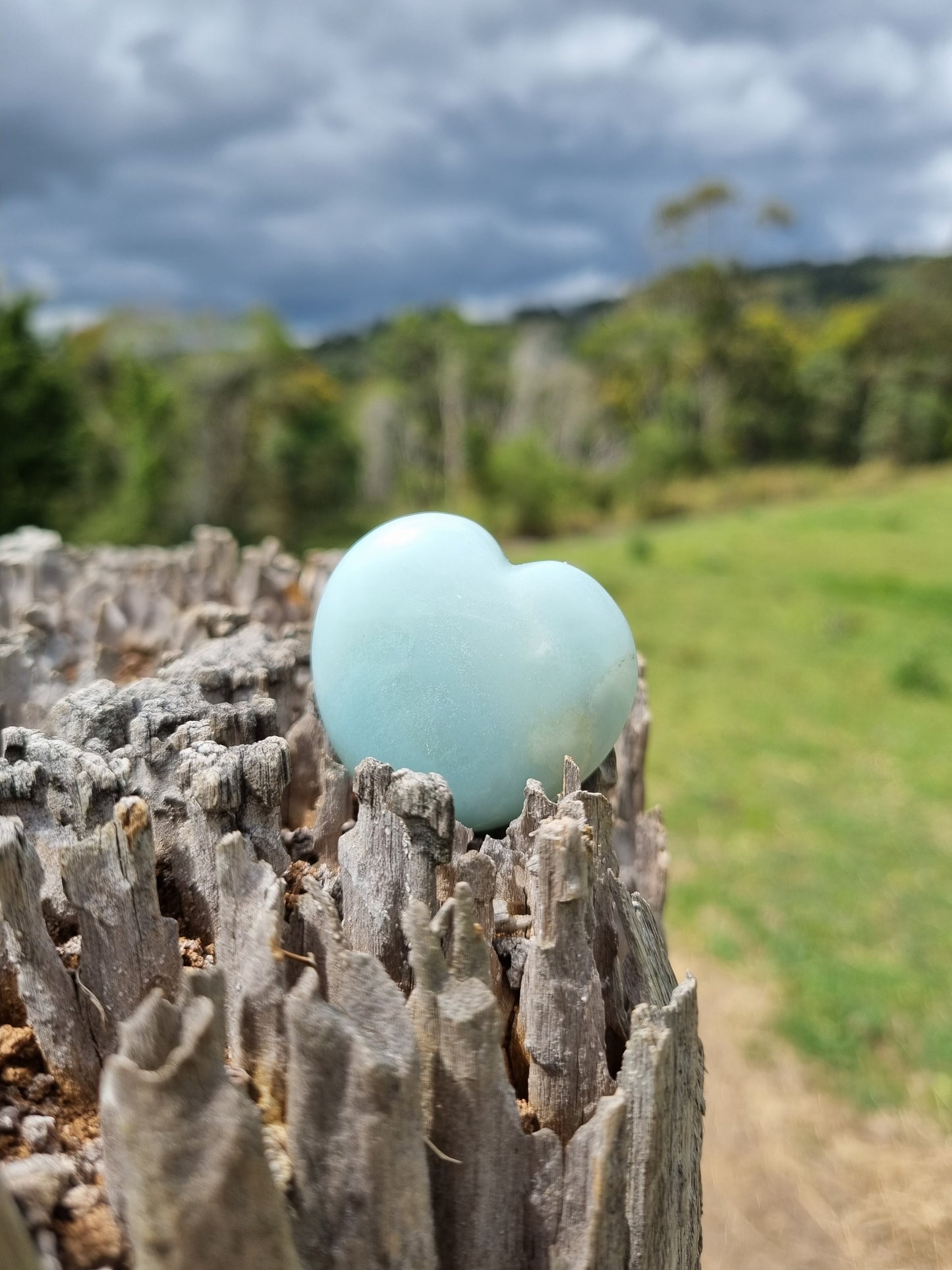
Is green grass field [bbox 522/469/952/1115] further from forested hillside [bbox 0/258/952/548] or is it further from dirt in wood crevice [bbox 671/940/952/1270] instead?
forested hillside [bbox 0/258/952/548]

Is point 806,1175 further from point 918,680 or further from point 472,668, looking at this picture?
point 918,680

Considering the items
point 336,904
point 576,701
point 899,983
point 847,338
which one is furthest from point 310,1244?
point 847,338

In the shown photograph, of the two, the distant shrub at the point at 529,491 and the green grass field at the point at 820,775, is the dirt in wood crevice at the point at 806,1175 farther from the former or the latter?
the distant shrub at the point at 529,491

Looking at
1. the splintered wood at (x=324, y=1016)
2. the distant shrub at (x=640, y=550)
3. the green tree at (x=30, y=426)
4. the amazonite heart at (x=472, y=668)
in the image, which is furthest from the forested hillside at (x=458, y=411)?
the splintered wood at (x=324, y=1016)

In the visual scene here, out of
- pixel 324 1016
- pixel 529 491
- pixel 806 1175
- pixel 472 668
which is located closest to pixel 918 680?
pixel 806 1175

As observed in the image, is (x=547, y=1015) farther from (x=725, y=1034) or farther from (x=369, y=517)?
(x=369, y=517)
